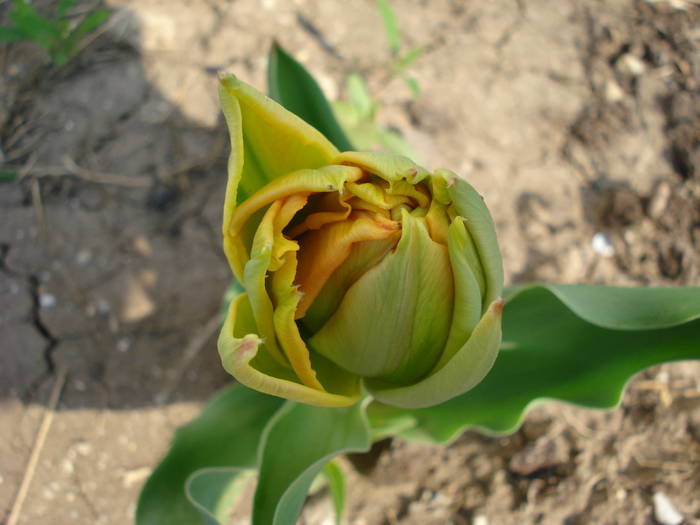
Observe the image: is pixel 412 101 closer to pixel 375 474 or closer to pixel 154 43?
pixel 154 43

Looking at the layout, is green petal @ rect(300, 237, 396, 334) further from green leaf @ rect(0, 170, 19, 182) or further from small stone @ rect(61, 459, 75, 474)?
green leaf @ rect(0, 170, 19, 182)

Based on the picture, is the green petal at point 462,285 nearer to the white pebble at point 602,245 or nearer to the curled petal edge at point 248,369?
the curled petal edge at point 248,369

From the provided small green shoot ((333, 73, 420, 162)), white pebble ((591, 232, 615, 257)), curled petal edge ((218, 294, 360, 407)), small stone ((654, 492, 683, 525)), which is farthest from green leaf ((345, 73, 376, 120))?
small stone ((654, 492, 683, 525))

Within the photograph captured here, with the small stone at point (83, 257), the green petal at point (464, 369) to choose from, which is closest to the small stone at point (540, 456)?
the green petal at point (464, 369)

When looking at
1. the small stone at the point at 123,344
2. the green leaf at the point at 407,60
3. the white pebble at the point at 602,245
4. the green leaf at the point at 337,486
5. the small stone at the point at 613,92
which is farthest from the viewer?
the small stone at the point at 613,92

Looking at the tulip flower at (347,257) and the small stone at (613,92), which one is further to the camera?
the small stone at (613,92)

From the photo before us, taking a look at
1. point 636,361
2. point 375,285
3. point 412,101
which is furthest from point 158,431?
point 412,101

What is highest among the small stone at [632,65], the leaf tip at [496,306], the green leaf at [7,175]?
the leaf tip at [496,306]
